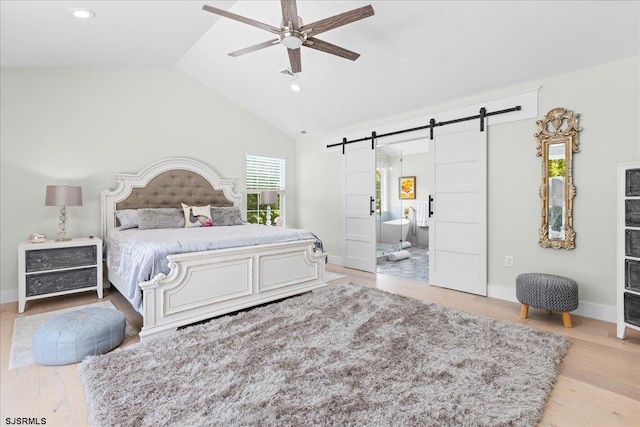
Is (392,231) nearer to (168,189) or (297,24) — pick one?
(168,189)

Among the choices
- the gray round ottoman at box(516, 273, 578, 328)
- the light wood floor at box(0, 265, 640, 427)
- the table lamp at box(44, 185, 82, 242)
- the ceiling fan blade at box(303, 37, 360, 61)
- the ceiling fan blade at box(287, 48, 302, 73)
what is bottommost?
the light wood floor at box(0, 265, 640, 427)

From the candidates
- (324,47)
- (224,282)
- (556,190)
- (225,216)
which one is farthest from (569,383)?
(225,216)

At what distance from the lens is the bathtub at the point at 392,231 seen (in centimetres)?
598

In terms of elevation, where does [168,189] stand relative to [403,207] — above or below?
above

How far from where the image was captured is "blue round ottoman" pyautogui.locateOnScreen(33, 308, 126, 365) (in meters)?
2.09

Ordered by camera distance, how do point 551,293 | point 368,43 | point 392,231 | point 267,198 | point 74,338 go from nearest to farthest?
point 74,338
point 551,293
point 368,43
point 267,198
point 392,231

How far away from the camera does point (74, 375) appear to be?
1989 millimetres

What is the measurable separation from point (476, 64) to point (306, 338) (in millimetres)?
3073

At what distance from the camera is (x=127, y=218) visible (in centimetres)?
389

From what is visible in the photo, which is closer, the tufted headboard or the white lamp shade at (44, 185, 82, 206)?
the white lamp shade at (44, 185, 82, 206)

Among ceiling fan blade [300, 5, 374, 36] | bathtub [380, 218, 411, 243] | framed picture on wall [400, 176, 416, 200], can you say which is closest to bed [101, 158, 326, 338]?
ceiling fan blade [300, 5, 374, 36]

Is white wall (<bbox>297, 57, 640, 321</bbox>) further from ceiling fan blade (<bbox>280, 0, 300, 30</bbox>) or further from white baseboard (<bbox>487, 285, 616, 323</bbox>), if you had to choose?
ceiling fan blade (<bbox>280, 0, 300, 30</bbox>)

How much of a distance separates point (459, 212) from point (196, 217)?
3.34 metres

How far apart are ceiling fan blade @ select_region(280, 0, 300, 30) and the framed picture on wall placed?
592 cm
